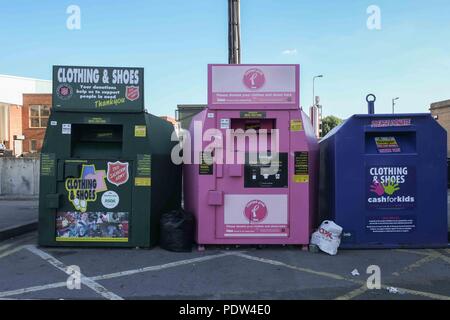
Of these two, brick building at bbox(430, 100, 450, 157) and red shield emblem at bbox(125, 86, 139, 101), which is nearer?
red shield emblem at bbox(125, 86, 139, 101)

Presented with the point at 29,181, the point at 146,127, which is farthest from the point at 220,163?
the point at 29,181

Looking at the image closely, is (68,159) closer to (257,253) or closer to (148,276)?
(148,276)

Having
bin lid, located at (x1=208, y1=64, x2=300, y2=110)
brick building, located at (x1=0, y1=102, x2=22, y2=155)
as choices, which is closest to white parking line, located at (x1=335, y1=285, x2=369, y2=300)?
bin lid, located at (x1=208, y1=64, x2=300, y2=110)

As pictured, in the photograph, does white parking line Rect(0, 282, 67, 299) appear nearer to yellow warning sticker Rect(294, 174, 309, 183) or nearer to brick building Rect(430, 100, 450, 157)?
yellow warning sticker Rect(294, 174, 309, 183)

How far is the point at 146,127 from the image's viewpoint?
606 cm

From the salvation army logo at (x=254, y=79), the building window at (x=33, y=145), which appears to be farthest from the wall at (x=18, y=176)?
the building window at (x=33, y=145)

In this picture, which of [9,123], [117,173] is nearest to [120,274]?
[117,173]

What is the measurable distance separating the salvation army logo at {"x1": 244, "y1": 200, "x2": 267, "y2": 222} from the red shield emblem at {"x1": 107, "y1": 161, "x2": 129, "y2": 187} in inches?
65.1

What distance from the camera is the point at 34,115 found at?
114ft

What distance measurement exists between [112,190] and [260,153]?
79.1 inches

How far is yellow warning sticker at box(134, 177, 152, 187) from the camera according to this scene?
605 cm

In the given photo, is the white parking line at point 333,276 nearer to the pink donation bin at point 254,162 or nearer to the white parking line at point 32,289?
the pink donation bin at point 254,162
